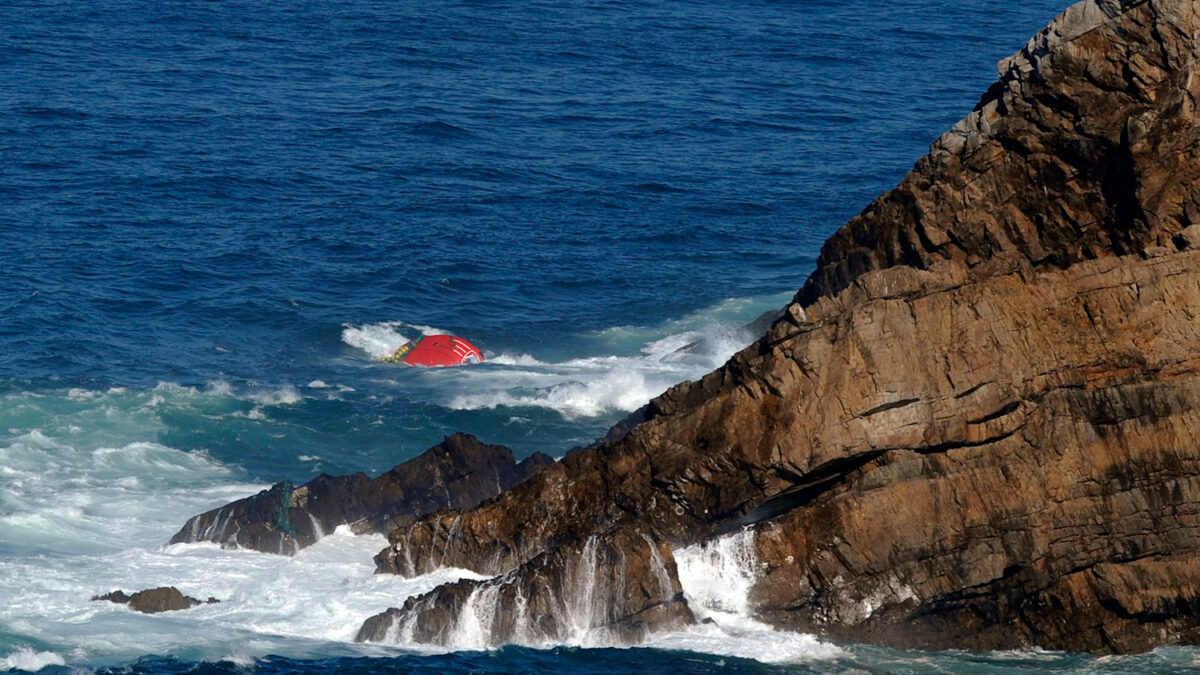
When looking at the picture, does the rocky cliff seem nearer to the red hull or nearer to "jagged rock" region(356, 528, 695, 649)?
"jagged rock" region(356, 528, 695, 649)

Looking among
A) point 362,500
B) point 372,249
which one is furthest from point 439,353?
point 362,500

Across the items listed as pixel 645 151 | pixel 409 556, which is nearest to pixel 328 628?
pixel 409 556

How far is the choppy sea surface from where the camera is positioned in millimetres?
44094

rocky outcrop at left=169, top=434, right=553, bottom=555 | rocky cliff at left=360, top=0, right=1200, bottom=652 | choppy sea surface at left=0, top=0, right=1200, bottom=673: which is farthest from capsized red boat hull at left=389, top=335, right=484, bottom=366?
rocky cliff at left=360, top=0, right=1200, bottom=652

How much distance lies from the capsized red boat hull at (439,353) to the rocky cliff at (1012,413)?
2490 centimetres

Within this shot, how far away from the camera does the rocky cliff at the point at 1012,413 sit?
128ft

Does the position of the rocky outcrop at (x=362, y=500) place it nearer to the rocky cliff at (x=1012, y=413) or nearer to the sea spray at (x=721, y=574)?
the rocky cliff at (x=1012, y=413)

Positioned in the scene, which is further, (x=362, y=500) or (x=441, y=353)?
(x=441, y=353)

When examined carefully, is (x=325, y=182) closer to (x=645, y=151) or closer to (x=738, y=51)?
(x=645, y=151)

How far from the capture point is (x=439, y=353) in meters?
66.4

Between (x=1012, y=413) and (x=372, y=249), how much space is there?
44.5 m

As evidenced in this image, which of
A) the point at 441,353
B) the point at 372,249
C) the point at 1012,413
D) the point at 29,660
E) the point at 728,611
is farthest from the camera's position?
the point at 372,249

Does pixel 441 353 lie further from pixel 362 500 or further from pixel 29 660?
pixel 29 660

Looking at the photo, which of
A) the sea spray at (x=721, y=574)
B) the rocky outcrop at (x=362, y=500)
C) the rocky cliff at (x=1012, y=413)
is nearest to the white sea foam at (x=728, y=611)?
the sea spray at (x=721, y=574)
